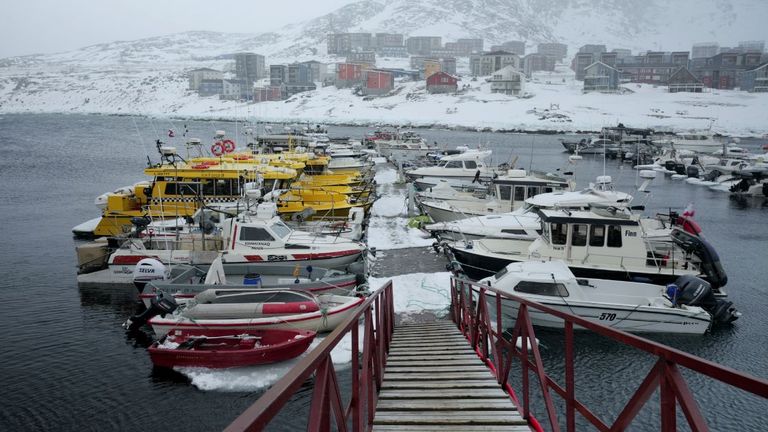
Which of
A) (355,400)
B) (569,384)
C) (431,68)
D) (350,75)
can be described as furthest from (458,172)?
(431,68)

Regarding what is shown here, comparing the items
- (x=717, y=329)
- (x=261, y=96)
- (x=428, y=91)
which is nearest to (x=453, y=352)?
(x=717, y=329)

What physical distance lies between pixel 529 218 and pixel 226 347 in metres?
12.0

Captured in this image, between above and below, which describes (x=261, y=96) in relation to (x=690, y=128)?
above

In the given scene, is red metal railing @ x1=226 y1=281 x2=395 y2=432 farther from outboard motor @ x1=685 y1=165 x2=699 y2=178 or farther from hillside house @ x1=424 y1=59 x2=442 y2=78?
hillside house @ x1=424 y1=59 x2=442 y2=78

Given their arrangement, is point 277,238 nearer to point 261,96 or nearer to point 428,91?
point 428,91

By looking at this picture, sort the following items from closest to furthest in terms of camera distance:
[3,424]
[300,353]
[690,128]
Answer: [3,424]
[300,353]
[690,128]

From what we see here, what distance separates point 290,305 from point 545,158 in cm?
5861

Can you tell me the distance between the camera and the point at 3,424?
33.7 feet

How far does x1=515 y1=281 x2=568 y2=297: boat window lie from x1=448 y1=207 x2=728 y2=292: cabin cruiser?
2.16 metres

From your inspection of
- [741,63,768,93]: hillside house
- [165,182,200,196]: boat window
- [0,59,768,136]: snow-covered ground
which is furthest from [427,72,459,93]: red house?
[165,182,200,196]: boat window

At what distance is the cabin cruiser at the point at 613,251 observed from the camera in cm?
1554

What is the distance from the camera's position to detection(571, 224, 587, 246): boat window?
1585 centimetres

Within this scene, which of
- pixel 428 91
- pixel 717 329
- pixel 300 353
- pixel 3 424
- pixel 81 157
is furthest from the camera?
pixel 428 91

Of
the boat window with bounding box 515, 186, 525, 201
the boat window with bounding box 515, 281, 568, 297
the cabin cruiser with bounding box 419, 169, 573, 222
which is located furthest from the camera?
the boat window with bounding box 515, 186, 525, 201
